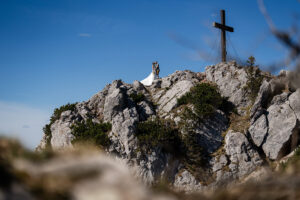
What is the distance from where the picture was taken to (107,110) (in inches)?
1275

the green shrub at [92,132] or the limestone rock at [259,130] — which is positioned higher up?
the green shrub at [92,132]

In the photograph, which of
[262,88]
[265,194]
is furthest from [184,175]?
[265,194]

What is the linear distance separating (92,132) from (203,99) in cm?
1210

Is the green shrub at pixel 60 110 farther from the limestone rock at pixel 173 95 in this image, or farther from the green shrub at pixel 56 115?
the limestone rock at pixel 173 95

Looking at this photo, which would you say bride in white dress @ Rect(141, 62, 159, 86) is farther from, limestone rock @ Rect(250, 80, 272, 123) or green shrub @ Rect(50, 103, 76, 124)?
limestone rock @ Rect(250, 80, 272, 123)

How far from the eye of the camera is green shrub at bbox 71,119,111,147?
94.7 feet

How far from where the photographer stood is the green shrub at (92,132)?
2888 cm

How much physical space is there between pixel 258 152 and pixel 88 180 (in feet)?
89.8

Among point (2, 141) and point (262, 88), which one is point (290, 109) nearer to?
point (262, 88)

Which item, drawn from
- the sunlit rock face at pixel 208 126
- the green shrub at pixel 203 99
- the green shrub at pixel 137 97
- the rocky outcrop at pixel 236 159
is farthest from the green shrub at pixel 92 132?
the rocky outcrop at pixel 236 159

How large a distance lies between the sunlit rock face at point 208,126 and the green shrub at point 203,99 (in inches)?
33.8

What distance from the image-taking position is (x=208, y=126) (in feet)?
101

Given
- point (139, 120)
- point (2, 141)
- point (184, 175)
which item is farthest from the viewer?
point (139, 120)

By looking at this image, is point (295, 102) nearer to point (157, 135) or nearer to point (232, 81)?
point (232, 81)
